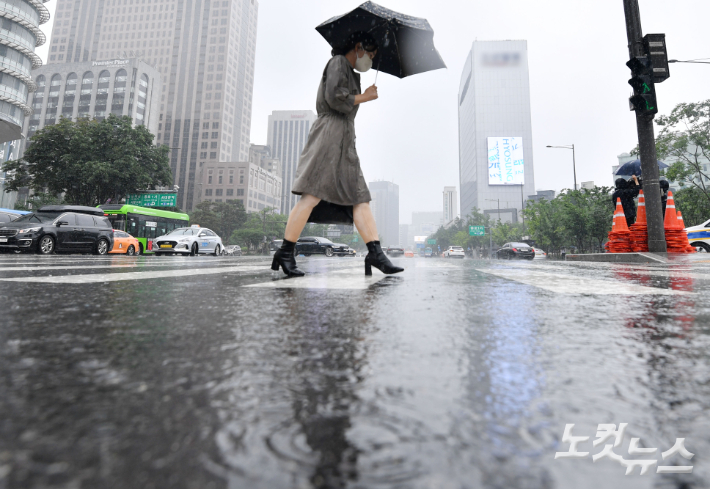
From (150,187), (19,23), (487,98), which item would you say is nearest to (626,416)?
(150,187)

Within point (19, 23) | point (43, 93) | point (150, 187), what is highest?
point (43, 93)

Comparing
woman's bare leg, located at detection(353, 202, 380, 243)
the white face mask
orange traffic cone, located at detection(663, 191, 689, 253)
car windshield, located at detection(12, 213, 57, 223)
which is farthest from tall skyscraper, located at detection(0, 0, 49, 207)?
orange traffic cone, located at detection(663, 191, 689, 253)

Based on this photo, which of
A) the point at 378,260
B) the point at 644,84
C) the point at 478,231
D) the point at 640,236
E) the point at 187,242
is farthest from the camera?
the point at 478,231

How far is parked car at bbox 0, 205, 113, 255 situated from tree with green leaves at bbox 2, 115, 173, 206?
1300 cm

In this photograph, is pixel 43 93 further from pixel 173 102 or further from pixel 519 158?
pixel 519 158

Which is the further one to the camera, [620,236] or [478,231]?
[478,231]

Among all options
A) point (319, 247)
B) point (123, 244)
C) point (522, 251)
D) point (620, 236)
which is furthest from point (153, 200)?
point (620, 236)

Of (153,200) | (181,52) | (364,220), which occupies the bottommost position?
(364,220)

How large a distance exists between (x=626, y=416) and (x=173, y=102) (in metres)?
117

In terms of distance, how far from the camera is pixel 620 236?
905cm

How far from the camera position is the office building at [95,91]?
8006 cm

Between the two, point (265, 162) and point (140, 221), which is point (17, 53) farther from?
point (265, 162)

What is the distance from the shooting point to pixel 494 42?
10088cm

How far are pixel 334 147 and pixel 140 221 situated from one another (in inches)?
855
